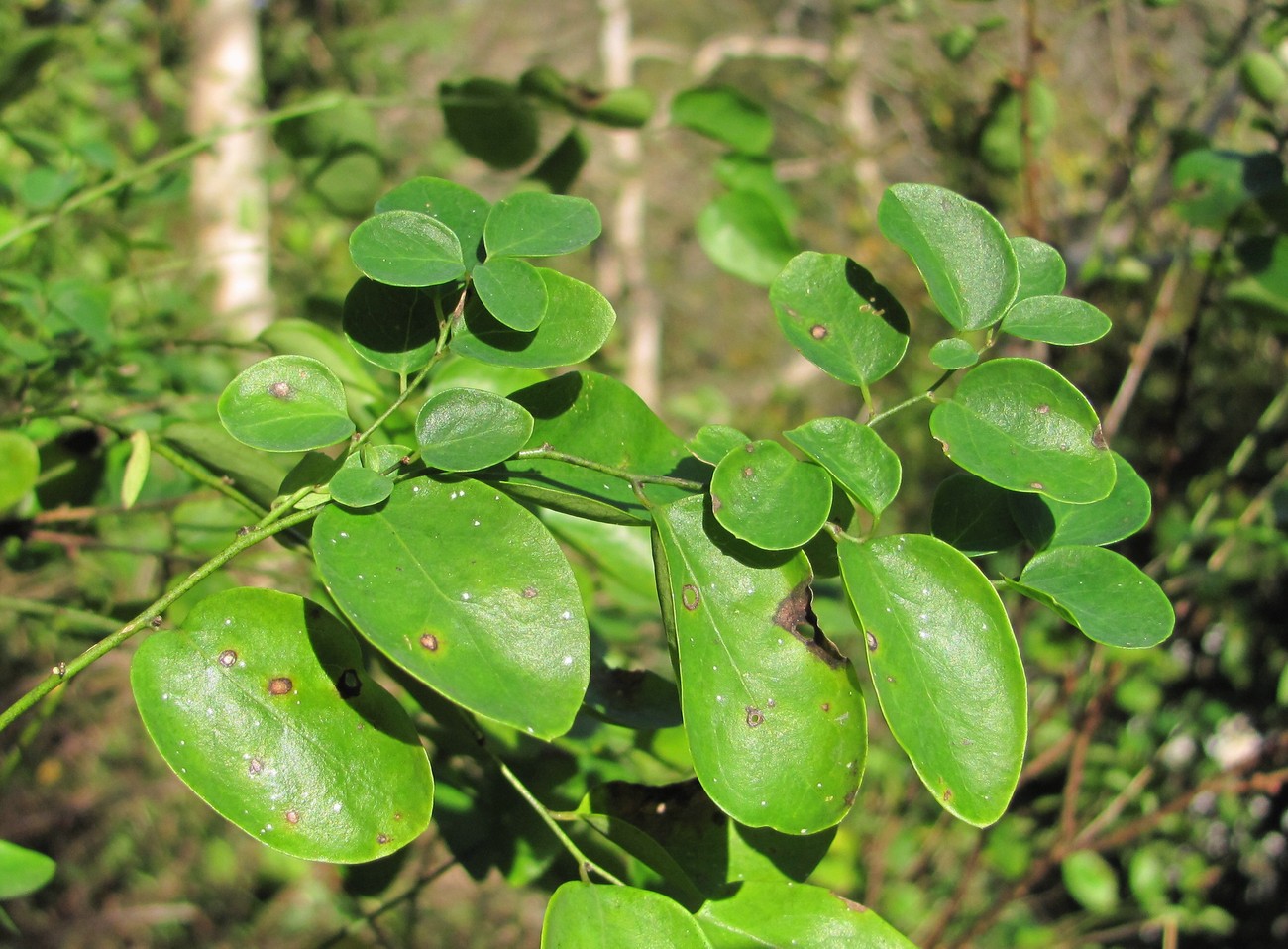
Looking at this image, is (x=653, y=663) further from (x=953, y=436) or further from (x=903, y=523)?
(x=903, y=523)

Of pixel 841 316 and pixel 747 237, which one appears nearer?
pixel 841 316

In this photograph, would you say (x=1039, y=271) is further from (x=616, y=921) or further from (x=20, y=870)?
(x=20, y=870)

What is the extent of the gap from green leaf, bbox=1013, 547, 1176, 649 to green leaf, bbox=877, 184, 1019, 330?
0.33 ft

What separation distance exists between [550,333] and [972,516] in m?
0.19

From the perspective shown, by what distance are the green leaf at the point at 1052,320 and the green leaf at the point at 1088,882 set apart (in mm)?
1077

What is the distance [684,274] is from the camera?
18.0 feet

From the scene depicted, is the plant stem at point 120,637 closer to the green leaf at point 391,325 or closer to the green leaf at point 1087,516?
the green leaf at point 391,325

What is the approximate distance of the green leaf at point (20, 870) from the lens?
1.44ft

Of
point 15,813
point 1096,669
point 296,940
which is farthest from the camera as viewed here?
point 296,940

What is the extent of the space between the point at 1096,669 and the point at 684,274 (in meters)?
4.43

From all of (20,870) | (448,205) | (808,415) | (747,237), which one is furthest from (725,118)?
(808,415)

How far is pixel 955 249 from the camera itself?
39 cm

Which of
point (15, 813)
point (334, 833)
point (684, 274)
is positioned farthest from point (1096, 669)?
point (684, 274)

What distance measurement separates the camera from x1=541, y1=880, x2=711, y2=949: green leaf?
13.2 inches
